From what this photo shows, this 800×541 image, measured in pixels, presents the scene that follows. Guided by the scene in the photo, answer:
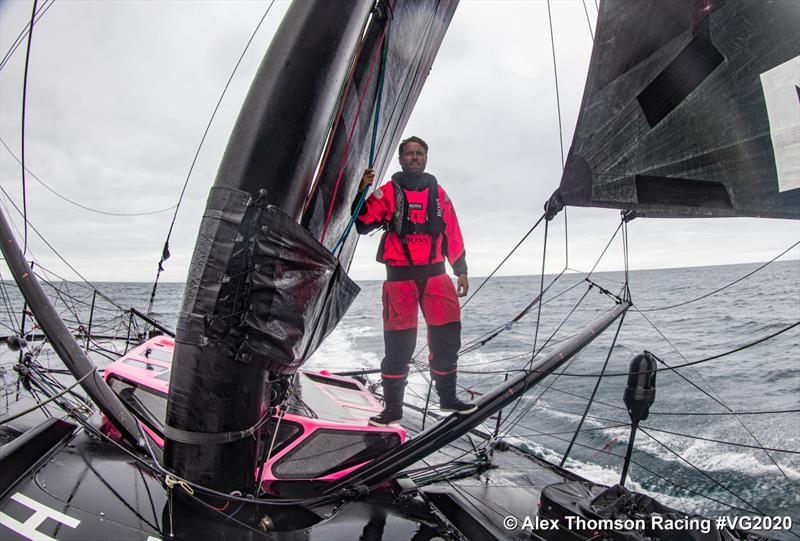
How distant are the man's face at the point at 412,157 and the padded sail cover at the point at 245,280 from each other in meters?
1.62

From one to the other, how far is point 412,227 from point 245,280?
5.51 feet

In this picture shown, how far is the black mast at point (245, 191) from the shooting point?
2484 millimetres

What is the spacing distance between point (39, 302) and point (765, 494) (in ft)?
31.2

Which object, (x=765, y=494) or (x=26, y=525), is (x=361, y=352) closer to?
(x=765, y=494)

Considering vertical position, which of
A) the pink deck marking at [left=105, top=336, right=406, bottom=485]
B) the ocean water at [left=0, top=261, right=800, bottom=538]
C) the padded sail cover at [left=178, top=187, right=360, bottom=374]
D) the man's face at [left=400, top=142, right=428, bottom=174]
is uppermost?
the man's face at [left=400, top=142, right=428, bottom=174]

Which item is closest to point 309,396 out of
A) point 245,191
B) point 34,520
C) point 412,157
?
point 34,520

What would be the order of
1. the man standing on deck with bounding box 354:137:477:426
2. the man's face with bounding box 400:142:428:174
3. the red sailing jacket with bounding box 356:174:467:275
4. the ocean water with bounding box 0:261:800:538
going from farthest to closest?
the ocean water with bounding box 0:261:800:538
the man's face with bounding box 400:142:428:174
the man standing on deck with bounding box 354:137:477:426
the red sailing jacket with bounding box 356:174:467:275

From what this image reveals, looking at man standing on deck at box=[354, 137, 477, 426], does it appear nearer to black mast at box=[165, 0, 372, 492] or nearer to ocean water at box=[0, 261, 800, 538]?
ocean water at box=[0, 261, 800, 538]

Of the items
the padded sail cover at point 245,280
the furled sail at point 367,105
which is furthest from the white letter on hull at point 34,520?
the furled sail at point 367,105

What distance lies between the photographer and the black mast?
8.15ft

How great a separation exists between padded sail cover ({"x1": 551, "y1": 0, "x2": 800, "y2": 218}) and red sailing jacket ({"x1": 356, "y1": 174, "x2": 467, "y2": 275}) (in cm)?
98

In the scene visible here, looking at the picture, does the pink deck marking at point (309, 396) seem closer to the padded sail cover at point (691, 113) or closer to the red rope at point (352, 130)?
the red rope at point (352, 130)

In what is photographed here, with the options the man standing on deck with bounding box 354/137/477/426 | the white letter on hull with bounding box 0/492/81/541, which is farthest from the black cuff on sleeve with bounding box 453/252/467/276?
the white letter on hull with bounding box 0/492/81/541

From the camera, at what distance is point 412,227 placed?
3.75 meters
